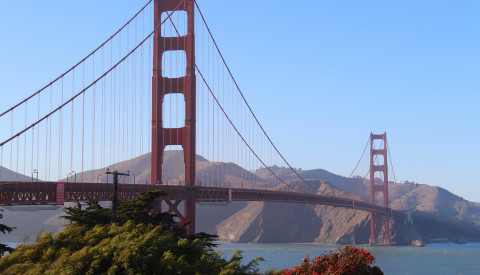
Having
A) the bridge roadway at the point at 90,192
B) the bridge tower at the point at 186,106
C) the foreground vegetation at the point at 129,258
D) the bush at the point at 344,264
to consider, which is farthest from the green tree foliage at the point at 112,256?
the bridge tower at the point at 186,106

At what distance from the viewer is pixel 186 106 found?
5612 cm

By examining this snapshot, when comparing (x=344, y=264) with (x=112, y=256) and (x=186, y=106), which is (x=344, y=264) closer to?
(x=112, y=256)

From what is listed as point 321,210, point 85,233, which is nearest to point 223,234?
point 321,210

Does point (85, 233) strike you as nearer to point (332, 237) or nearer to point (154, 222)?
point (154, 222)

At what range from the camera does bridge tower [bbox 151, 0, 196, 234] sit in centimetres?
5519

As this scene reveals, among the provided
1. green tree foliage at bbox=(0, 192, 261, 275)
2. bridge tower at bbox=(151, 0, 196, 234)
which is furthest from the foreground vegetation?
bridge tower at bbox=(151, 0, 196, 234)

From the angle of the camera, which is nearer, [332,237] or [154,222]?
[154,222]

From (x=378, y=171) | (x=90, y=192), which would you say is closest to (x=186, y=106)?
(x=90, y=192)

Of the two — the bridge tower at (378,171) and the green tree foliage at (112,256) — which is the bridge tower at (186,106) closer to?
the green tree foliage at (112,256)

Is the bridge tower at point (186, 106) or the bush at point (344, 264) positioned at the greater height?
the bridge tower at point (186, 106)

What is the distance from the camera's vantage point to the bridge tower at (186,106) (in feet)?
181

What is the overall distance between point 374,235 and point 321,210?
119 feet

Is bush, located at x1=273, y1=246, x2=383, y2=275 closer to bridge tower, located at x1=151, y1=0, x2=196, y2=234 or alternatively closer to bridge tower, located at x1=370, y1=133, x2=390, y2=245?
bridge tower, located at x1=151, y1=0, x2=196, y2=234

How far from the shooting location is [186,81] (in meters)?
56.4
